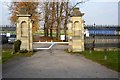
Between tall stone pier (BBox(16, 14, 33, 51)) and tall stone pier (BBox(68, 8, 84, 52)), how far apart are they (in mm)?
4024

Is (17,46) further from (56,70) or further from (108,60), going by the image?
(56,70)

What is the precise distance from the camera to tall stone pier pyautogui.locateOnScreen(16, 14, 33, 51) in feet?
94.7

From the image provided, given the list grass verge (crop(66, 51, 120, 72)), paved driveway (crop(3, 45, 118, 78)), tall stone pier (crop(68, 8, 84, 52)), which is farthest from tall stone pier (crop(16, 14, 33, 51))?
paved driveway (crop(3, 45, 118, 78))

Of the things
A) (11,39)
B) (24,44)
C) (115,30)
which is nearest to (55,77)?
(24,44)

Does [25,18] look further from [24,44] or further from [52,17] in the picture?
[52,17]

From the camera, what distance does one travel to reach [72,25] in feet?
96.5

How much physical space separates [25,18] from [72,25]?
15.0 ft

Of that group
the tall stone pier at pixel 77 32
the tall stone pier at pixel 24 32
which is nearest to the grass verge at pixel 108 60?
the tall stone pier at pixel 77 32

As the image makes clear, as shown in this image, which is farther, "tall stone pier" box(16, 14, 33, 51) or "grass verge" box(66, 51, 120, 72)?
"tall stone pier" box(16, 14, 33, 51)

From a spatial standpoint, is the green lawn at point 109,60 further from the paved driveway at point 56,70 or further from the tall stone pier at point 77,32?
the tall stone pier at point 77,32

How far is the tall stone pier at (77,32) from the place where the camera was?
29016 millimetres

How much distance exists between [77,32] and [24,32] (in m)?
5.09

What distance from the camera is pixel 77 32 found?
96.4 feet

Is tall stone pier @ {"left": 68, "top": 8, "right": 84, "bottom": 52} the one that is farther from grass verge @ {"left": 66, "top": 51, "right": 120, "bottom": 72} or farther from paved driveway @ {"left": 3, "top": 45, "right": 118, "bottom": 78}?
paved driveway @ {"left": 3, "top": 45, "right": 118, "bottom": 78}
